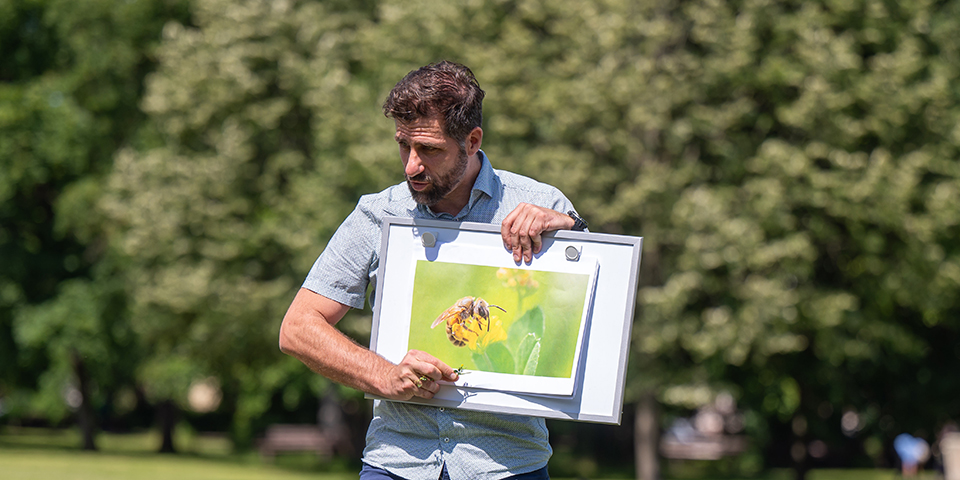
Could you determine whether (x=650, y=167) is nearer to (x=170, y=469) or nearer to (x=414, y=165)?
(x=170, y=469)

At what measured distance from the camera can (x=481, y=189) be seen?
10.3 feet

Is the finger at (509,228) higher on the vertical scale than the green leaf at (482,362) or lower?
higher

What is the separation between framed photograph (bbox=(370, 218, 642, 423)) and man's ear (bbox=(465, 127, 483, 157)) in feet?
0.70

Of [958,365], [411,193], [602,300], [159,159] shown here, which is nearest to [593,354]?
[602,300]

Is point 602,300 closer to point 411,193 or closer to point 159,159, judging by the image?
point 411,193

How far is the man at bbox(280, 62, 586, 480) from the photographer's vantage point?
2.92 meters

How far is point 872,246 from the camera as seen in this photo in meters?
18.7

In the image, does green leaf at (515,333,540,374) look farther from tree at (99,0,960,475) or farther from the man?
tree at (99,0,960,475)

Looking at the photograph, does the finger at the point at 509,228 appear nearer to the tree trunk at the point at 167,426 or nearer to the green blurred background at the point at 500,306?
the green blurred background at the point at 500,306

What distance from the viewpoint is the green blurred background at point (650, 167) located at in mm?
18281

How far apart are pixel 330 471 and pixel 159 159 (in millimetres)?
9964

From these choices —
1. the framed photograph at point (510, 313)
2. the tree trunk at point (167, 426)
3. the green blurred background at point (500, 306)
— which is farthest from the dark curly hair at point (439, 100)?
the tree trunk at point (167, 426)

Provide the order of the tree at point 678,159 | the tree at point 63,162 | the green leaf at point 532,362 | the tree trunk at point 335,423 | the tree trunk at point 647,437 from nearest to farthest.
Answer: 1. the green leaf at point 532,362
2. the tree at point 678,159
3. the tree trunk at point 647,437
4. the tree at point 63,162
5. the tree trunk at point 335,423

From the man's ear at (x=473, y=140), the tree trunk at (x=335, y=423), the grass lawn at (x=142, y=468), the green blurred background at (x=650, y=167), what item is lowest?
the grass lawn at (x=142, y=468)
